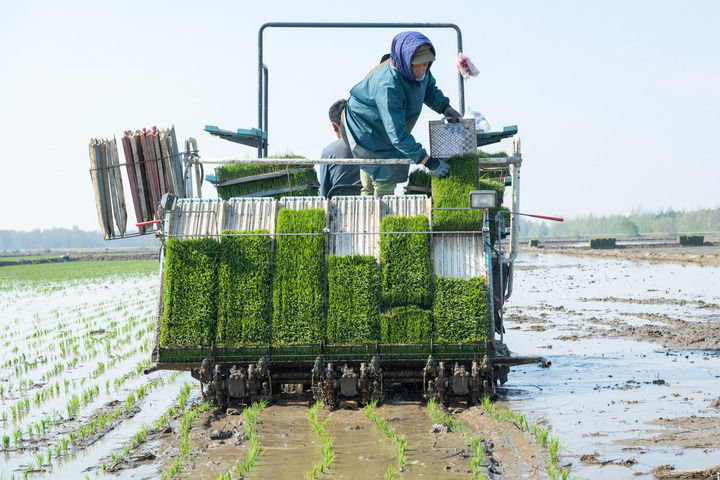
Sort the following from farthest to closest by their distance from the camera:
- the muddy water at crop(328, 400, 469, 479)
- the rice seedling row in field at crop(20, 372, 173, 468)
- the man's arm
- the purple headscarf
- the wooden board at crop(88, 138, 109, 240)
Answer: the wooden board at crop(88, 138, 109, 240)
the man's arm
the purple headscarf
the rice seedling row in field at crop(20, 372, 173, 468)
the muddy water at crop(328, 400, 469, 479)

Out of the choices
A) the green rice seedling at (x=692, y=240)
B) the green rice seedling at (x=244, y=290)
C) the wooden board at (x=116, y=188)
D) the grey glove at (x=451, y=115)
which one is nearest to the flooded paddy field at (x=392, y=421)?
the green rice seedling at (x=244, y=290)

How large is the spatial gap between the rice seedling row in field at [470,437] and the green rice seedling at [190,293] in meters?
2.13

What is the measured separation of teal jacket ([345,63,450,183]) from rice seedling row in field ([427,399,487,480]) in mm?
2286

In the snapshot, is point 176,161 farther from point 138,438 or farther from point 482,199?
point 482,199

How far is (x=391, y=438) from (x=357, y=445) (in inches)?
11.8

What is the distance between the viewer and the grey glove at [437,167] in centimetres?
739

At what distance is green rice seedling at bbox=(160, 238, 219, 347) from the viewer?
7.25 meters

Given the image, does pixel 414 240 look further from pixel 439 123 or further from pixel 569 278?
pixel 569 278

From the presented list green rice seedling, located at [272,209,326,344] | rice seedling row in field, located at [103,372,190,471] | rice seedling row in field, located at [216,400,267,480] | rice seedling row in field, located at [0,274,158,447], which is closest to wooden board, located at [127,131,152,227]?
green rice seedling, located at [272,209,326,344]

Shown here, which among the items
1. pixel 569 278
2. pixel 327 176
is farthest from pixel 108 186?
pixel 569 278

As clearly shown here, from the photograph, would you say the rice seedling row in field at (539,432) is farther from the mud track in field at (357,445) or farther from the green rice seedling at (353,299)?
the green rice seedling at (353,299)

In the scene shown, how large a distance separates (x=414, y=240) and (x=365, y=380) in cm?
138

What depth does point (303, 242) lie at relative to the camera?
7.43 meters

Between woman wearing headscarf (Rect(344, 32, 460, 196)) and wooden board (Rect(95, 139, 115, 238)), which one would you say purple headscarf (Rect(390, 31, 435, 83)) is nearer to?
woman wearing headscarf (Rect(344, 32, 460, 196))
